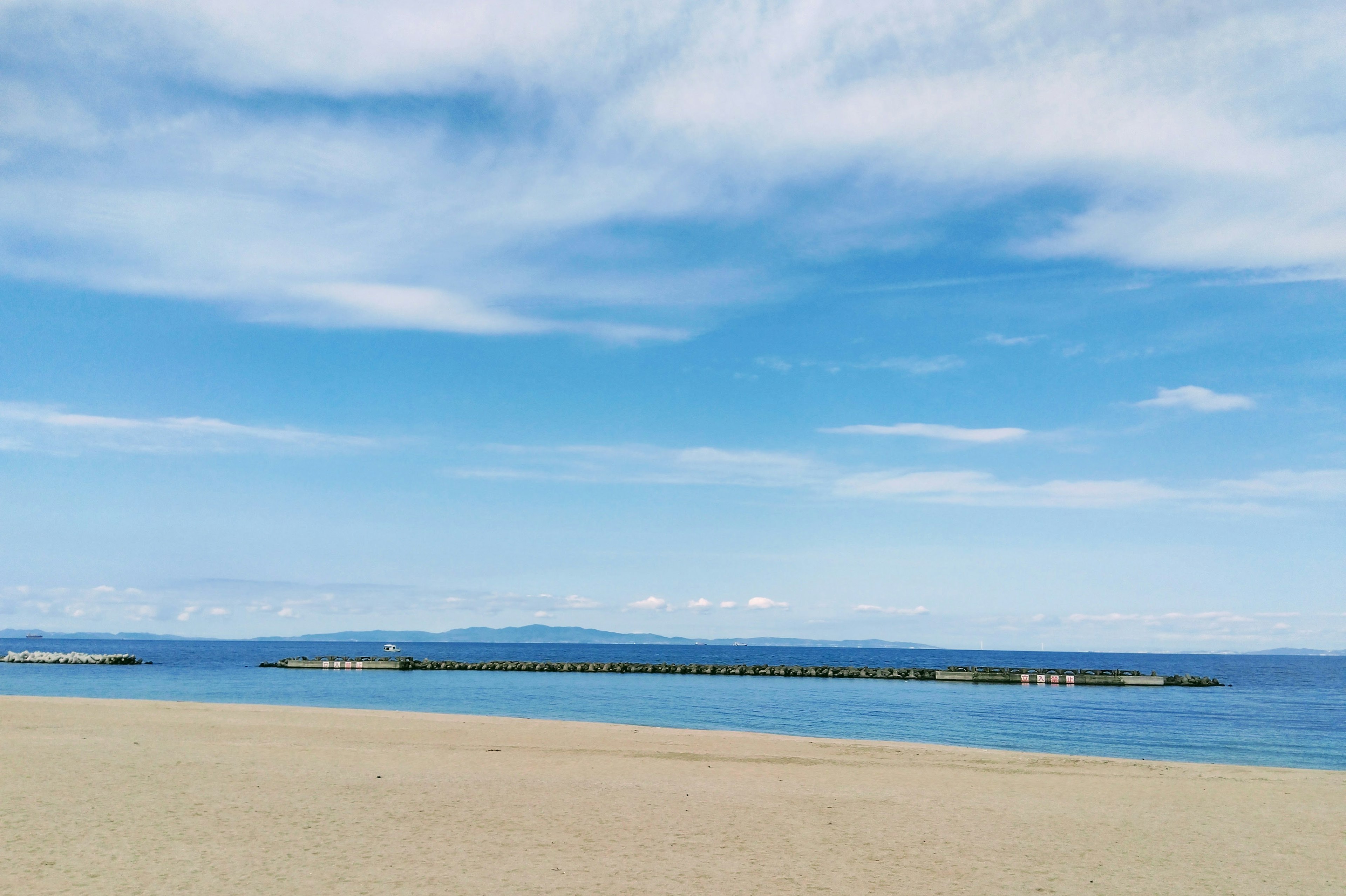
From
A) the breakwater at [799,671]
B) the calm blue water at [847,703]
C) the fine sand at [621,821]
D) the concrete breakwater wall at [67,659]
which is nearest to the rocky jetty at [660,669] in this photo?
the breakwater at [799,671]

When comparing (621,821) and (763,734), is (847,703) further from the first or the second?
(621,821)

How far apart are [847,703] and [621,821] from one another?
47.2 m

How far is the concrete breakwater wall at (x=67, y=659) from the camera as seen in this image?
11256 cm

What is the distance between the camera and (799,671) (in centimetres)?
10869

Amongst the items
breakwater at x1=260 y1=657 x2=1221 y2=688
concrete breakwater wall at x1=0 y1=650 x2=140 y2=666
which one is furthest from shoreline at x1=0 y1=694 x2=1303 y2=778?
concrete breakwater wall at x1=0 y1=650 x2=140 y2=666

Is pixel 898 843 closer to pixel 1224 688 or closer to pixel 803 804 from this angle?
pixel 803 804

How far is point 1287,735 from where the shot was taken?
42594 mm

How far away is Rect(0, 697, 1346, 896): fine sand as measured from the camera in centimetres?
1200

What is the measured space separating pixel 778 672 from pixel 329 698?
207 feet

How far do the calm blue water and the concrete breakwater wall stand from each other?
6223mm

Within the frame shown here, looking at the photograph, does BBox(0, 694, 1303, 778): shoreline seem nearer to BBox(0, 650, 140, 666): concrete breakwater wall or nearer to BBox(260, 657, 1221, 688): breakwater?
BBox(260, 657, 1221, 688): breakwater

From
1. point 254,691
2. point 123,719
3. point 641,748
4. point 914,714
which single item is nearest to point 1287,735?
point 914,714

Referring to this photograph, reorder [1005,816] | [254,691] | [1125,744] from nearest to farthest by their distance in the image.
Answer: [1005,816] → [1125,744] → [254,691]

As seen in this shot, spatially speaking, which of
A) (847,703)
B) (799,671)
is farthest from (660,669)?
(847,703)
